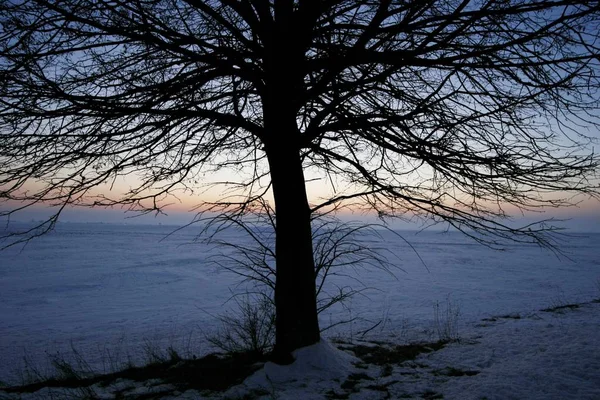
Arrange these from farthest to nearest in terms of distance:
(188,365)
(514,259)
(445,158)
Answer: (514,259)
(188,365)
(445,158)

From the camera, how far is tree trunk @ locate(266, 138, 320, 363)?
440 centimetres

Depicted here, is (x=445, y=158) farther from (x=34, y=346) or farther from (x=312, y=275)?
(x=34, y=346)

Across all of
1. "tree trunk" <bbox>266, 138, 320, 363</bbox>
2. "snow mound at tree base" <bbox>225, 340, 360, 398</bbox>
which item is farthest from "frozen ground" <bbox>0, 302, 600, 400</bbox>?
"tree trunk" <bbox>266, 138, 320, 363</bbox>

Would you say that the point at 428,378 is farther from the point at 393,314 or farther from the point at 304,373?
the point at 393,314

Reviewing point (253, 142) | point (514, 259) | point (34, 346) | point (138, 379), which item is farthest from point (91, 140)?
point (514, 259)

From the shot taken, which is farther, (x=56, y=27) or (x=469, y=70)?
(x=469, y=70)

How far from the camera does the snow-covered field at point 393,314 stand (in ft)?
13.8

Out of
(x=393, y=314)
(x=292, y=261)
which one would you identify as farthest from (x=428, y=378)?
→ (x=393, y=314)

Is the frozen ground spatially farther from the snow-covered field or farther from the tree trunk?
the tree trunk

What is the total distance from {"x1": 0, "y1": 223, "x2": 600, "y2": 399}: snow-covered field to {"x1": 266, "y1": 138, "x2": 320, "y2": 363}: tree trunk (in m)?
0.66

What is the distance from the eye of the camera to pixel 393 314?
423 inches

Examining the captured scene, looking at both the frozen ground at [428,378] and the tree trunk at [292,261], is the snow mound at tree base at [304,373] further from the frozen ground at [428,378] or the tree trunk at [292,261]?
the tree trunk at [292,261]

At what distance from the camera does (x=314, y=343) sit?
4.45 meters

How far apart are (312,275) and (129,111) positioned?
2579mm
